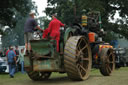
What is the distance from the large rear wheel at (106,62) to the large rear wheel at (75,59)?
1.07 meters

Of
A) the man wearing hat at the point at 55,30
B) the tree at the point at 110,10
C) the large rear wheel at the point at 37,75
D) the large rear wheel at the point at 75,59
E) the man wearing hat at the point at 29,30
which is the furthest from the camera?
the tree at the point at 110,10

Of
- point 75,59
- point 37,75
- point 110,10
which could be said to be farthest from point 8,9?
point 75,59

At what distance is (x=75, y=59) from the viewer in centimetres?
969

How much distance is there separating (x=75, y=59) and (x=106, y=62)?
8.94 feet

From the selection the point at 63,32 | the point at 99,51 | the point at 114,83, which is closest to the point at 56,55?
the point at 63,32

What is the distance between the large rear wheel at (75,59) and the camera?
381 inches

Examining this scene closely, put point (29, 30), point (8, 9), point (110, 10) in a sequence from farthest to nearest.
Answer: point (110, 10)
point (8, 9)
point (29, 30)

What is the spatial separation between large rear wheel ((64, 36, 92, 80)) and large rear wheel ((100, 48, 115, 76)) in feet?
3.50

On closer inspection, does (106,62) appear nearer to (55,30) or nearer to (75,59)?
(75,59)

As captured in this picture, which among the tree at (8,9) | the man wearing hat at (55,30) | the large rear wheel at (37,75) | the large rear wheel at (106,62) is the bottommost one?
the large rear wheel at (37,75)

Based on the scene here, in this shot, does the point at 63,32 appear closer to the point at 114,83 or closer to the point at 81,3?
the point at 114,83

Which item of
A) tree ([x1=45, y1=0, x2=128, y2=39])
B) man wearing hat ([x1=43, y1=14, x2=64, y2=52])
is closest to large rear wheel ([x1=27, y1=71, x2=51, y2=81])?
man wearing hat ([x1=43, y1=14, x2=64, y2=52])

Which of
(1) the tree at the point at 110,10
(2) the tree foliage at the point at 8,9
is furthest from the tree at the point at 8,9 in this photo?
(1) the tree at the point at 110,10

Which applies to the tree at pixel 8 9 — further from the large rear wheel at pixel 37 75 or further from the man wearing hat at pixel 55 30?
the man wearing hat at pixel 55 30
